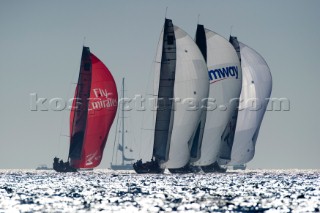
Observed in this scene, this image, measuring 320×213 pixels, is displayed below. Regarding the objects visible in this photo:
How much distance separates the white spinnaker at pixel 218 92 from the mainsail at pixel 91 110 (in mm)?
10843

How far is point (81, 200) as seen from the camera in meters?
54.2

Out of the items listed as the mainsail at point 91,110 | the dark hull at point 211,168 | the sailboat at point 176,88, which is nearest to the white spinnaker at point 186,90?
the sailboat at point 176,88

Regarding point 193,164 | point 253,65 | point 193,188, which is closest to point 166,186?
point 193,188

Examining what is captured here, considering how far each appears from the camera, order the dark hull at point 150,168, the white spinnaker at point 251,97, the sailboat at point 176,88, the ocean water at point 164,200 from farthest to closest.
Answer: the white spinnaker at point 251,97, the dark hull at point 150,168, the sailboat at point 176,88, the ocean water at point 164,200

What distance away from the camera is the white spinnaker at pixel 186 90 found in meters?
85.6

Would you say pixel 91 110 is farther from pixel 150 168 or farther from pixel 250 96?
pixel 250 96

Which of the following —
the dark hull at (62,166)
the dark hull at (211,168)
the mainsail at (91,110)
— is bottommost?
the dark hull at (62,166)

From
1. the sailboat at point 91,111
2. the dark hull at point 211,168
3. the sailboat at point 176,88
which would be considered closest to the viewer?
the sailboat at point 176,88

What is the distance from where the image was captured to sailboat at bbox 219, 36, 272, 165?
320 ft

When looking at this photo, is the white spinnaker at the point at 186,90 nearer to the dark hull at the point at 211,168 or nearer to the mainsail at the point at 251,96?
the mainsail at the point at 251,96

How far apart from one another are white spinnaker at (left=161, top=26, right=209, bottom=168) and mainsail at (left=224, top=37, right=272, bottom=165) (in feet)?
33.9

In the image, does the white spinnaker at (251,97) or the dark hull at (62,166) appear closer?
the white spinnaker at (251,97)

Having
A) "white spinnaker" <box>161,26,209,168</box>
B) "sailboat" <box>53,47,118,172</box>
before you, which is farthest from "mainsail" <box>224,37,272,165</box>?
"sailboat" <box>53,47,118,172</box>

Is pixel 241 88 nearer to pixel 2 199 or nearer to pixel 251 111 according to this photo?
pixel 251 111
